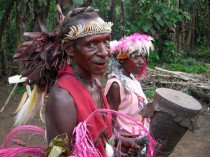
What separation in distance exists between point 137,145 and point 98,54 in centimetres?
81

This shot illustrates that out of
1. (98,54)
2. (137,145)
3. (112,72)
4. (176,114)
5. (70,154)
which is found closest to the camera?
(70,154)

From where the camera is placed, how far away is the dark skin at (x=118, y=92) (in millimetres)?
2267

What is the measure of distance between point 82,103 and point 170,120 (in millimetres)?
661

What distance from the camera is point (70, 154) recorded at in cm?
168

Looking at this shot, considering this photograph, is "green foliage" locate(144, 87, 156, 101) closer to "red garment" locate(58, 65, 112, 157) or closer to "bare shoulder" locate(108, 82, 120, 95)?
"bare shoulder" locate(108, 82, 120, 95)

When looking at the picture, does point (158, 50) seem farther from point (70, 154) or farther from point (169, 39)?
point (70, 154)

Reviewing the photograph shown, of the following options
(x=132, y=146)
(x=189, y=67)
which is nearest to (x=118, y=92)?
(x=132, y=146)

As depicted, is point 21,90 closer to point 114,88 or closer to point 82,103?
point 114,88

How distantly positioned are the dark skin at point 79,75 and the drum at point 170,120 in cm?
42

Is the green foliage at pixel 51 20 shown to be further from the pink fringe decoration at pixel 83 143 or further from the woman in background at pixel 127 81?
the pink fringe decoration at pixel 83 143

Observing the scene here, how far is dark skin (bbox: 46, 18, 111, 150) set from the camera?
169cm

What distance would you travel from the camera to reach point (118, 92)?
2.92 metres

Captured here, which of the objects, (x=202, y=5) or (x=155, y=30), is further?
(x=202, y=5)

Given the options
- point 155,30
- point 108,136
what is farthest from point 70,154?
point 155,30
